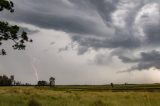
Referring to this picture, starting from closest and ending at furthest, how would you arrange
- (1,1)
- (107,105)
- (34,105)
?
1. (34,105)
2. (107,105)
3. (1,1)

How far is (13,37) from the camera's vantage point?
120ft

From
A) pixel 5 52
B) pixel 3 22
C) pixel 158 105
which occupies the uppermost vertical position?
pixel 3 22

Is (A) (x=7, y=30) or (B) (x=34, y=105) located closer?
(B) (x=34, y=105)

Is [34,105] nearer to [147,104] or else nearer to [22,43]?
[147,104]

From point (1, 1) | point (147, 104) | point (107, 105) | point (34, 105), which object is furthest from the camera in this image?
point (1, 1)

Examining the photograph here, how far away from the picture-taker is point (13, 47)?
37.2 metres

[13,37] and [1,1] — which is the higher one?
[1,1]

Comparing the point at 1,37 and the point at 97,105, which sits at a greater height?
the point at 1,37

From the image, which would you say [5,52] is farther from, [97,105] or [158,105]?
[158,105]

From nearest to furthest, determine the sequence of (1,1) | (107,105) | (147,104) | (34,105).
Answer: (147,104) → (34,105) → (107,105) → (1,1)

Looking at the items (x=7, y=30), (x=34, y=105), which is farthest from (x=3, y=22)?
(x=34, y=105)

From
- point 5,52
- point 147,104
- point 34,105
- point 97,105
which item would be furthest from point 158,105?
point 5,52

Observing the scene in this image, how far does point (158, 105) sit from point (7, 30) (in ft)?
57.8

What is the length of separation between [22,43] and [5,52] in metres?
2.09
